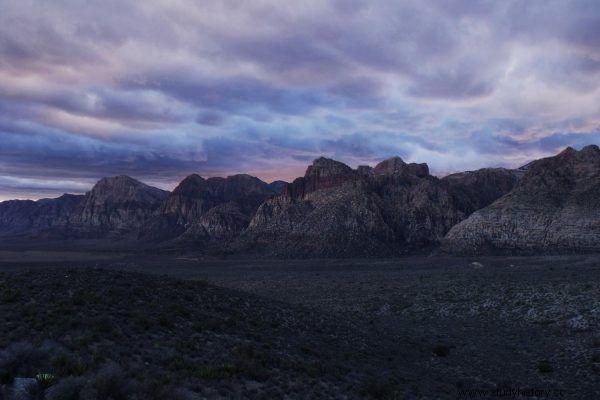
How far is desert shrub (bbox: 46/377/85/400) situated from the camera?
11.4 m

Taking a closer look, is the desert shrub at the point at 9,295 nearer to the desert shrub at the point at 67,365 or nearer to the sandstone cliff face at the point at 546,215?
the desert shrub at the point at 67,365

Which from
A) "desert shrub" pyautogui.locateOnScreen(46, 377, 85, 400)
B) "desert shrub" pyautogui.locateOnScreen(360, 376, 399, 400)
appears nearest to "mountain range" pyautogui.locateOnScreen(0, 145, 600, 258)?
"desert shrub" pyautogui.locateOnScreen(360, 376, 399, 400)

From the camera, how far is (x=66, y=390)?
1161 cm

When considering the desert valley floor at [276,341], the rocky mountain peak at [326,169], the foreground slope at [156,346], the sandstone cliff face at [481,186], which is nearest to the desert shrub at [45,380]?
the foreground slope at [156,346]

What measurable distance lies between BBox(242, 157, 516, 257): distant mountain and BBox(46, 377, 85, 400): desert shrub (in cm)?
11805

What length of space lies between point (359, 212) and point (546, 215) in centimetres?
5438

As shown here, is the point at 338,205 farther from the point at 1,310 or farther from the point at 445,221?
the point at 1,310

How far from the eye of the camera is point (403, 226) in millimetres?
147625

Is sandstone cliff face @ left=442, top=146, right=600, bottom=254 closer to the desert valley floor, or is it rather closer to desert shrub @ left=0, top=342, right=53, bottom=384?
the desert valley floor

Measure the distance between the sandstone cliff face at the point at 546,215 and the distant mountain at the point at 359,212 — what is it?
941 inches

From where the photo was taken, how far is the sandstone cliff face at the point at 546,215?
316ft

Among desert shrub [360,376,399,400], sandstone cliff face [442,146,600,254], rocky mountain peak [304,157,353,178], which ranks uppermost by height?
rocky mountain peak [304,157,353,178]

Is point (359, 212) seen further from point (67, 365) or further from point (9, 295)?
point (67, 365)

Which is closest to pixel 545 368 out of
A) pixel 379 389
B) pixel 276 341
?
pixel 379 389
